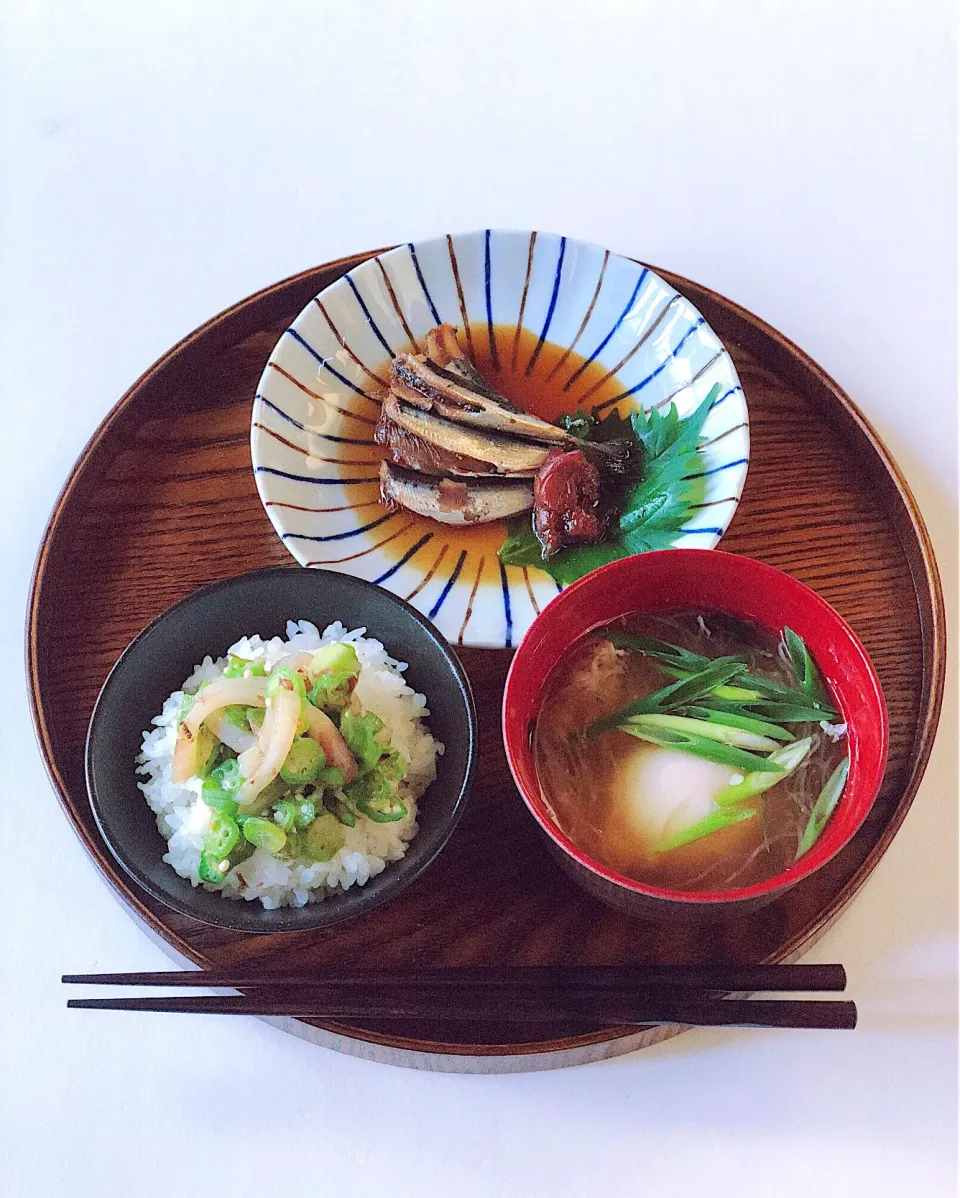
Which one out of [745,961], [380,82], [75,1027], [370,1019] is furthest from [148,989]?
[380,82]

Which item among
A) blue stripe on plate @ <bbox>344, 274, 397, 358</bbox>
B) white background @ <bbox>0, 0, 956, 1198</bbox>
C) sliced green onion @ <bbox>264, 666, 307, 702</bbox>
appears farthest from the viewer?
blue stripe on plate @ <bbox>344, 274, 397, 358</bbox>

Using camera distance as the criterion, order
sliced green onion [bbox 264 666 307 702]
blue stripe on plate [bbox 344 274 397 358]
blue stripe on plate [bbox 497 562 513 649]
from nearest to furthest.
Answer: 1. sliced green onion [bbox 264 666 307 702]
2. blue stripe on plate [bbox 497 562 513 649]
3. blue stripe on plate [bbox 344 274 397 358]

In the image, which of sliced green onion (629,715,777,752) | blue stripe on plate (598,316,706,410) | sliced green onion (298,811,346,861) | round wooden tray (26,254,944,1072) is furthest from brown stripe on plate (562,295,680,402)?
sliced green onion (298,811,346,861)

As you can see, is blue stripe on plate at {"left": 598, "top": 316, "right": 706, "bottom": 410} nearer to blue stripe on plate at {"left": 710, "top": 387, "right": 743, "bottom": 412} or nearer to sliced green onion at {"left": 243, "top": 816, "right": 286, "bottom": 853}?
blue stripe on plate at {"left": 710, "top": 387, "right": 743, "bottom": 412}

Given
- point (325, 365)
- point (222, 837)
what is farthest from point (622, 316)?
point (222, 837)

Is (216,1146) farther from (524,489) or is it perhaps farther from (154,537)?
(524,489)

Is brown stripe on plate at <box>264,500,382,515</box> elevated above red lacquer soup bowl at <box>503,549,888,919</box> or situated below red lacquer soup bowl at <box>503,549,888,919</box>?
above
